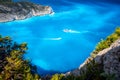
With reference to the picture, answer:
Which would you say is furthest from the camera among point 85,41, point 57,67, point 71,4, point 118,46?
point 71,4

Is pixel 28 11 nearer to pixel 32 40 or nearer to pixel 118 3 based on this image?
pixel 32 40

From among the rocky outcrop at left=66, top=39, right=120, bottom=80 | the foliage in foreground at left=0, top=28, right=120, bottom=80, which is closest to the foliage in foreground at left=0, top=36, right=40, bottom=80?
the foliage in foreground at left=0, top=28, right=120, bottom=80

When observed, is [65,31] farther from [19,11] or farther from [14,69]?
[14,69]

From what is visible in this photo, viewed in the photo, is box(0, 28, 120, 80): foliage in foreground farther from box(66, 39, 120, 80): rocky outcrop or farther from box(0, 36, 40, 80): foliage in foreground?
box(66, 39, 120, 80): rocky outcrop

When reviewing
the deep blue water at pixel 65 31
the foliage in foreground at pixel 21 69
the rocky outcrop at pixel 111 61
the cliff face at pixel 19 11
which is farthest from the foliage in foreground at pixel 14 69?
the cliff face at pixel 19 11

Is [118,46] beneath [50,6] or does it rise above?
beneath

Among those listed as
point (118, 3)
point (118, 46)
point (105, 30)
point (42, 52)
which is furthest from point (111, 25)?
point (118, 46)

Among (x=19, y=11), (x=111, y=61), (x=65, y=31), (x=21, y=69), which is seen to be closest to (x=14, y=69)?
(x=21, y=69)
